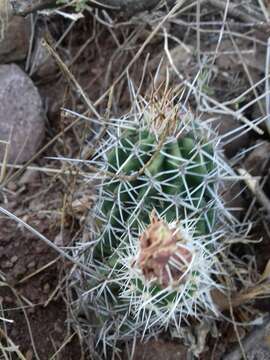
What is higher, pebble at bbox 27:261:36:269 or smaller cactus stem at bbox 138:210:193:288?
smaller cactus stem at bbox 138:210:193:288

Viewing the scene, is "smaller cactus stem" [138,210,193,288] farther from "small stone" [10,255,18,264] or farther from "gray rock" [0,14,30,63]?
"gray rock" [0,14,30,63]

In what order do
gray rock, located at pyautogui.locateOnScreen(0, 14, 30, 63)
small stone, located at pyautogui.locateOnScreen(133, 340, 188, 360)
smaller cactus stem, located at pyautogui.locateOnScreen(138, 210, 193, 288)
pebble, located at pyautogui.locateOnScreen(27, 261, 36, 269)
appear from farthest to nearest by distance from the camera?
gray rock, located at pyautogui.locateOnScreen(0, 14, 30, 63)
pebble, located at pyautogui.locateOnScreen(27, 261, 36, 269)
small stone, located at pyautogui.locateOnScreen(133, 340, 188, 360)
smaller cactus stem, located at pyautogui.locateOnScreen(138, 210, 193, 288)

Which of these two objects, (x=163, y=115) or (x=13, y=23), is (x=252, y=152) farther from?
(x=13, y=23)

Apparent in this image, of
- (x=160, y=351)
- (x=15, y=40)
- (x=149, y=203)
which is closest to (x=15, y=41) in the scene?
(x=15, y=40)

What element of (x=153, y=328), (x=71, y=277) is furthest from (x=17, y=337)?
(x=153, y=328)

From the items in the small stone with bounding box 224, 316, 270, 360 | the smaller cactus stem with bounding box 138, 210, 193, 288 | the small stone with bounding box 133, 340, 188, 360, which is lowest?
the small stone with bounding box 133, 340, 188, 360

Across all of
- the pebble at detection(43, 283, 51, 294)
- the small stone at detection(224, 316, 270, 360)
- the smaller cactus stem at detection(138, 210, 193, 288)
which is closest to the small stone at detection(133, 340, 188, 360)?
the small stone at detection(224, 316, 270, 360)
